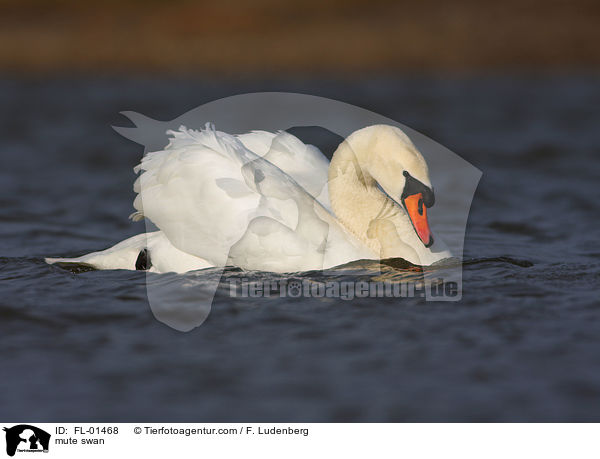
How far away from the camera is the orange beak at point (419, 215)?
259 inches

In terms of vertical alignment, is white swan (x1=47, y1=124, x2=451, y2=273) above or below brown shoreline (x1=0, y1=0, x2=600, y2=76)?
below

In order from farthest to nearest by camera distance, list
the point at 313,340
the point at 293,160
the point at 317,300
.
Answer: the point at 293,160, the point at 317,300, the point at 313,340

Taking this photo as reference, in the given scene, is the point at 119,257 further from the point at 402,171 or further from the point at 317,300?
the point at 402,171

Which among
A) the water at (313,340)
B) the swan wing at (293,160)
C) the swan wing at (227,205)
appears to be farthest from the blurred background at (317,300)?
the swan wing at (293,160)

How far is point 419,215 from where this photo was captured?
21.6ft

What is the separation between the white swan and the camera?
6.50m

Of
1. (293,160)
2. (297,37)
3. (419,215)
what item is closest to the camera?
(419,215)

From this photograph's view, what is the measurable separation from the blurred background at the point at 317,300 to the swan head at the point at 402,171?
0.63 metres

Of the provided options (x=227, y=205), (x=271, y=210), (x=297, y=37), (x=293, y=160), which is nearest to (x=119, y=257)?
(x=227, y=205)
